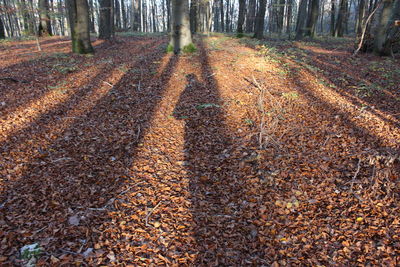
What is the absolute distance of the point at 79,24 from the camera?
12.2 metres

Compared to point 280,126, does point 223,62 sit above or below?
above

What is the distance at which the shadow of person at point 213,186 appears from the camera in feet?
10.2

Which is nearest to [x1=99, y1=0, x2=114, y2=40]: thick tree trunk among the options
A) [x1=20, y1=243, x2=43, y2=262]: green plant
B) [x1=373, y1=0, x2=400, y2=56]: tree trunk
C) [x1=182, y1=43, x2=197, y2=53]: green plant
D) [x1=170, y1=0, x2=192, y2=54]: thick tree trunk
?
[x1=170, y1=0, x2=192, y2=54]: thick tree trunk

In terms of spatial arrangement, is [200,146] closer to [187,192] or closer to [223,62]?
[187,192]

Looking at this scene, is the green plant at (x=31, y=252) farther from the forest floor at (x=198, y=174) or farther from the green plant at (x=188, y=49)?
the green plant at (x=188, y=49)

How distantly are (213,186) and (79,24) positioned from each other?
11.7m

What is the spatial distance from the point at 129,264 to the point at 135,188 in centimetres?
139

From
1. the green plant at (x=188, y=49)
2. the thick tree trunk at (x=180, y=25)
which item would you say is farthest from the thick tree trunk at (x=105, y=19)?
the green plant at (x=188, y=49)

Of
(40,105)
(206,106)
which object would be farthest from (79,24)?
(206,106)

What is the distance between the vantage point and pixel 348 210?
3.52m

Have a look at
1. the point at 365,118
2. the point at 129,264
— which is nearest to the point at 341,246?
A: the point at 129,264

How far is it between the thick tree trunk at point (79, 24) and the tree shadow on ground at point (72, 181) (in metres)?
7.14

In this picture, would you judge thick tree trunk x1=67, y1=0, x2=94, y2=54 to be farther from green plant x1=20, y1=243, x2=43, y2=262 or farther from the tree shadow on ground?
green plant x1=20, y1=243, x2=43, y2=262

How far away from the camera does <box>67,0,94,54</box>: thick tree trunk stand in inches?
467
